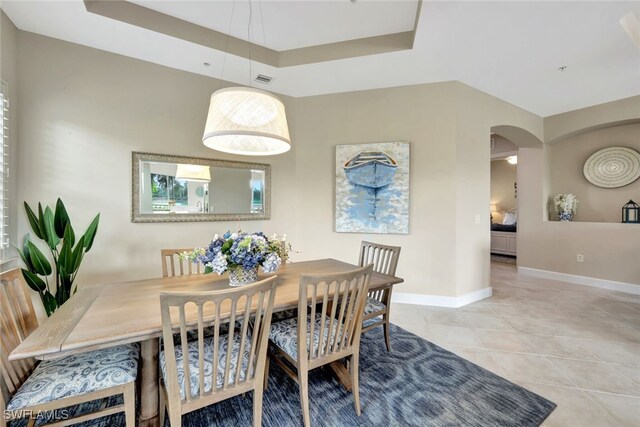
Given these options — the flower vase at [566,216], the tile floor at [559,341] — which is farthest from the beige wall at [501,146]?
the tile floor at [559,341]

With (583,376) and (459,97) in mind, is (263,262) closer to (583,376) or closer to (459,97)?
(583,376)

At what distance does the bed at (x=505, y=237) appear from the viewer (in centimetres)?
675

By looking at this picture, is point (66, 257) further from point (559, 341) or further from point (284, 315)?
point (559, 341)

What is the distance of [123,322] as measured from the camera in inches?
52.6

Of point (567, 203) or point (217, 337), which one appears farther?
point (567, 203)

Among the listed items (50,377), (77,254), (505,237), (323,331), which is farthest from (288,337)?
(505,237)

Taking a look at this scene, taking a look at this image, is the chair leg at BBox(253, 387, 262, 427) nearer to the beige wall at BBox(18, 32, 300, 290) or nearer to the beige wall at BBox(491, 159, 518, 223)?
the beige wall at BBox(18, 32, 300, 290)

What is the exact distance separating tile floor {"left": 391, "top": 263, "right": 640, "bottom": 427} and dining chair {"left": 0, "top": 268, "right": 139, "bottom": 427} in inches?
95.8

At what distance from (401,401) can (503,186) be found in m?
7.81

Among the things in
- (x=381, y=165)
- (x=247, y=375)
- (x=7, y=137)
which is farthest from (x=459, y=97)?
(x=7, y=137)

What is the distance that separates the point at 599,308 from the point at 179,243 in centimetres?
532

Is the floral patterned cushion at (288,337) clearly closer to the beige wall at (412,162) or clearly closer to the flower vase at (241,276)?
the flower vase at (241,276)

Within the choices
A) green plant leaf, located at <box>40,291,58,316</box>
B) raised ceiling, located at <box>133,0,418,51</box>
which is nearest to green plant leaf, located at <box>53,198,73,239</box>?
green plant leaf, located at <box>40,291,58,316</box>

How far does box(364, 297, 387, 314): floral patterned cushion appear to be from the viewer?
2.28m
